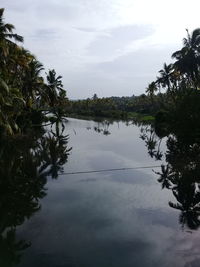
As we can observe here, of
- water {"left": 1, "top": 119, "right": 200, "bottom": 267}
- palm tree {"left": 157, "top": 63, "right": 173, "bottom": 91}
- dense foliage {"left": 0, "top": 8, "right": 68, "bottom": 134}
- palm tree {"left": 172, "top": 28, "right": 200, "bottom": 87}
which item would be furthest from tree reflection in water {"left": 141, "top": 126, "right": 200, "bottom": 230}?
palm tree {"left": 157, "top": 63, "right": 173, "bottom": 91}

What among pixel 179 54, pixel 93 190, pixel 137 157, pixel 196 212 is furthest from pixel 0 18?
pixel 179 54

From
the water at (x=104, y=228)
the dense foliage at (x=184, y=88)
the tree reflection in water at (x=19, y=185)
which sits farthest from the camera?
the dense foliage at (x=184, y=88)

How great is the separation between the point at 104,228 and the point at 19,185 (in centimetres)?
612

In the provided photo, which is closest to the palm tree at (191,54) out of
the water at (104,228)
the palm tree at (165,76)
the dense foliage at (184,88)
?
the dense foliage at (184,88)

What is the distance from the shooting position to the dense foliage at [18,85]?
2640 cm

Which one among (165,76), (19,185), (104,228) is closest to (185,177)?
(104,228)

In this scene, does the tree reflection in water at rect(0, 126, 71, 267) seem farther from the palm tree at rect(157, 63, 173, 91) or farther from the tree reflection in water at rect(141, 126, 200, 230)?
the palm tree at rect(157, 63, 173, 91)

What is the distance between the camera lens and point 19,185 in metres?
15.3

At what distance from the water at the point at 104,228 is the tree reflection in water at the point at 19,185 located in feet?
0.37

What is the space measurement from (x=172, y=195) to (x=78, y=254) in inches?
288

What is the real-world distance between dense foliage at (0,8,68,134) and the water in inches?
413

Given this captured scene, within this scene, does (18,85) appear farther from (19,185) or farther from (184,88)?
(19,185)

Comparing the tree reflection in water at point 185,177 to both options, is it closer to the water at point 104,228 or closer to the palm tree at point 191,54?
the water at point 104,228

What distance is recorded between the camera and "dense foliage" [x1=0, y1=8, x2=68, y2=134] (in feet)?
86.6
